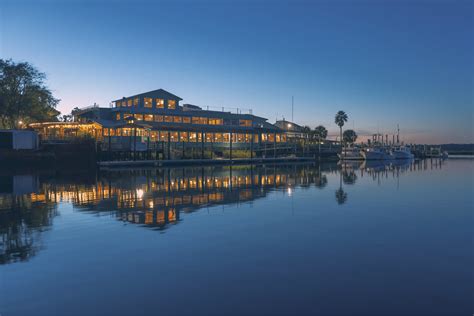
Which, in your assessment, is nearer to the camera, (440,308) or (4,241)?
(440,308)

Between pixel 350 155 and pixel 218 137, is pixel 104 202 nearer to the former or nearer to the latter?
pixel 218 137

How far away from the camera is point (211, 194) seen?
26.2 meters

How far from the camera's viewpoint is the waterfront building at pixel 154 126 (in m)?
62.3

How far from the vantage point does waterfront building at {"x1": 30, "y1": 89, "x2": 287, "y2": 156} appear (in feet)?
204

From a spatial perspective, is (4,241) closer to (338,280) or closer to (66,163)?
(338,280)

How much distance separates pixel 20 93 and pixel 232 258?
6652 centimetres

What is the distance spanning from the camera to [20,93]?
210 feet

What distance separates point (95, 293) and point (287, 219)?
10.7 meters

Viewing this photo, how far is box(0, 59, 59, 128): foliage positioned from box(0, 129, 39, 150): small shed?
38.8 ft

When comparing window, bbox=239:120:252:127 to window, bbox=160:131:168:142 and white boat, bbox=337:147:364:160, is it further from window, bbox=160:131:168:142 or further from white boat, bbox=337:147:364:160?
white boat, bbox=337:147:364:160

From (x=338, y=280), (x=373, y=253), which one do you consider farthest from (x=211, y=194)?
(x=338, y=280)

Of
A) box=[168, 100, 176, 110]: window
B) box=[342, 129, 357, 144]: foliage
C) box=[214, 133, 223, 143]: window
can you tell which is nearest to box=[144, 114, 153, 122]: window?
box=[168, 100, 176, 110]: window

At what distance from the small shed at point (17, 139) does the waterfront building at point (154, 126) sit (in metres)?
4.49

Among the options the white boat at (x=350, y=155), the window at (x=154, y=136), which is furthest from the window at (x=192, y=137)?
the white boat at (x=350, y=155)
